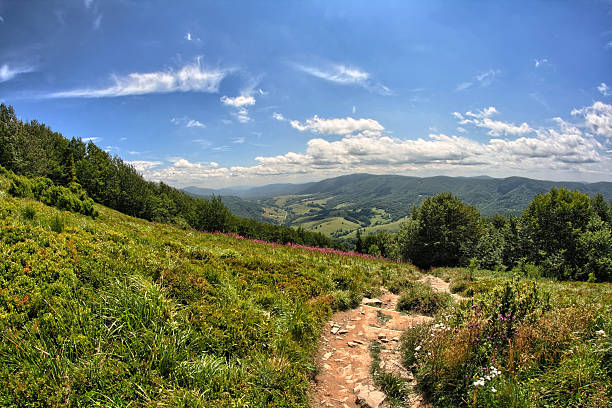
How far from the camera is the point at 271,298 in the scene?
21.0 feet

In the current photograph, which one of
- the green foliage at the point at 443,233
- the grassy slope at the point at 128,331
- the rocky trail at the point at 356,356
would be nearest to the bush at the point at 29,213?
the grassy slope at the point at 128,331

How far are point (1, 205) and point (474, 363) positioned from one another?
1066cm

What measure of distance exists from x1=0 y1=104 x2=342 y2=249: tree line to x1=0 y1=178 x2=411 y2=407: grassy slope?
106 feet

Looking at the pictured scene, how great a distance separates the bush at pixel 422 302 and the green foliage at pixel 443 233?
2509 cm

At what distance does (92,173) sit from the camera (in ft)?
185

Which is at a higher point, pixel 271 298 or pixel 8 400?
pixel 8 400

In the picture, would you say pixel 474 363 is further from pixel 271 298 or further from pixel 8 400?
pixel 8 400

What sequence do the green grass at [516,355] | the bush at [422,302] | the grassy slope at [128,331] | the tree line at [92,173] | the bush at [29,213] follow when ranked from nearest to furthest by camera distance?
1. the grassy slope at [128,331]
2. the green grass at [516,355]
3. the bush at [29,213]
4. the bush at [422,302]
5. the tree line at [92,173]

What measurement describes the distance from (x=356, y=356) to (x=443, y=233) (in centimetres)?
2963

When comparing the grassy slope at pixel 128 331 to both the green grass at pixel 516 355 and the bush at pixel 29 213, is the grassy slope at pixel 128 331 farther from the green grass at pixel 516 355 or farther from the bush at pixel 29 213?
the green grass at pixel 516 355

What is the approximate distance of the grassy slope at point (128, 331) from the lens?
117 inches

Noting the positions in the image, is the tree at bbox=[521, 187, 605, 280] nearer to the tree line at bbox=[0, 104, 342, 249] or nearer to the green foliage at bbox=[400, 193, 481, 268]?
the green foliage at bbox=[400, 193, 481, 268]

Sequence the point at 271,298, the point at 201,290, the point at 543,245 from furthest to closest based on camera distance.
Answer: the point at 543,245 → the point at 271,298 → the point at 201,290

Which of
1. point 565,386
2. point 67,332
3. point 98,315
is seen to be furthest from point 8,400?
point 565,386
